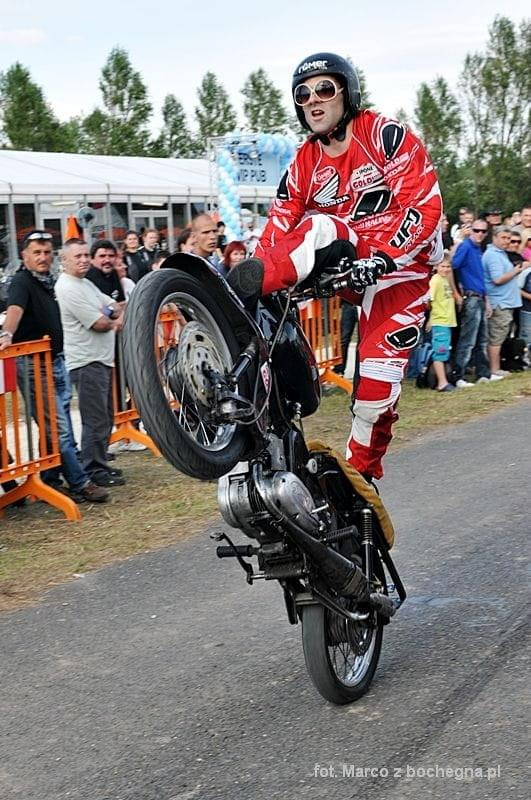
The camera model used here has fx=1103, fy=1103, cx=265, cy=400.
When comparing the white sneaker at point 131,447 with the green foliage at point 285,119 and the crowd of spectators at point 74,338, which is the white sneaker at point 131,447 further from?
the green foliage at point 285,119

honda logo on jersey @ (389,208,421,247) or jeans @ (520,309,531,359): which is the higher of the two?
honda logo on jersey @ (389,208,421,247)

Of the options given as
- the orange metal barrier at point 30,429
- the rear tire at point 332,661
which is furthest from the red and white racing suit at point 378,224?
the orange metal barrier at point 30,429

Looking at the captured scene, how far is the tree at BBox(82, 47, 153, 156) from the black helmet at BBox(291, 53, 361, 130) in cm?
4422

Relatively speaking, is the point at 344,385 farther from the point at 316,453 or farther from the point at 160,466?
the point at 316,453

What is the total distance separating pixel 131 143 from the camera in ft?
154

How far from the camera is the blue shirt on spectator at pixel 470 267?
1273 cm

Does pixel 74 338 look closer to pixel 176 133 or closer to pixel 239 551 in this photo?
pixel 239 551

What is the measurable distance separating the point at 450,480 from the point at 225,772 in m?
4.53

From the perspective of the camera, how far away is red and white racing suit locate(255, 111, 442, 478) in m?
4.08

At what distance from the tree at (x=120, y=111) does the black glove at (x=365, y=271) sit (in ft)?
146

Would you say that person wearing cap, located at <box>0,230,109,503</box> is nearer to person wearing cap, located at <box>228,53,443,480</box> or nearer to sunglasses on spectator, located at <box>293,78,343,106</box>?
person wearing cap, located at <box>228,53,443,480</box>

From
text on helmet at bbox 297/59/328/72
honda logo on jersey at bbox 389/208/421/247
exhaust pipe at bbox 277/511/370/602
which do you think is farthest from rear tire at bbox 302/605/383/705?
text on helmet at bbox 297/59/328/72

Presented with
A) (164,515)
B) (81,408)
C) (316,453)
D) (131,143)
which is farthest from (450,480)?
(131,143)

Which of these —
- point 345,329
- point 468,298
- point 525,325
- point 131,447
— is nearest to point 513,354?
point 525,325
